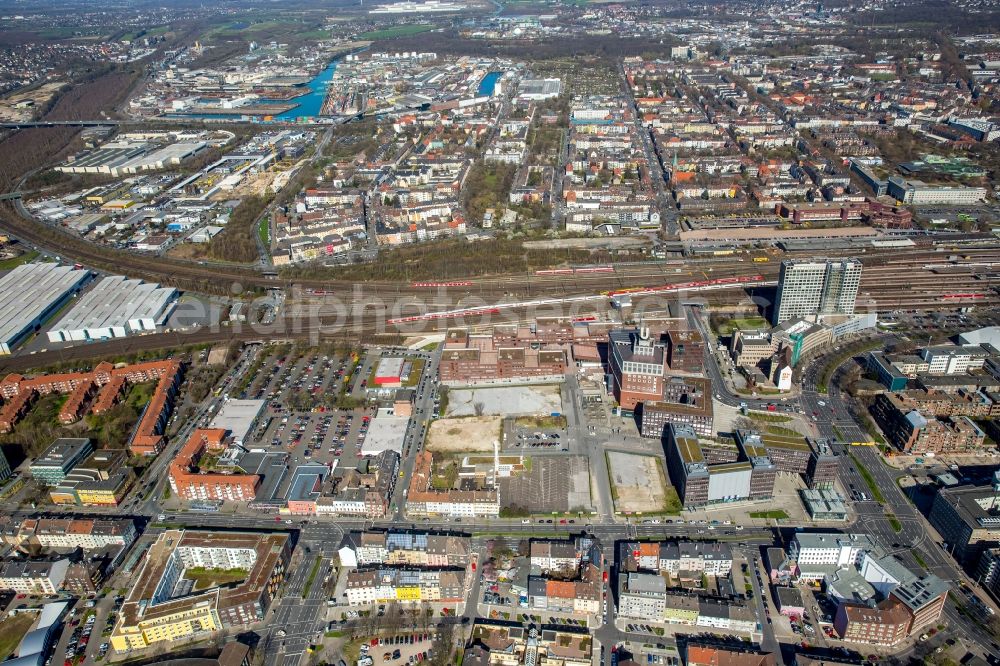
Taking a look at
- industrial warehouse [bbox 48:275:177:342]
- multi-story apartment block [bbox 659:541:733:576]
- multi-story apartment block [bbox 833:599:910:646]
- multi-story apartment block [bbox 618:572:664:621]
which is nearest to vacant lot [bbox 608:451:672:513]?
multi-story apartment block [bbox 659:541:733:576]

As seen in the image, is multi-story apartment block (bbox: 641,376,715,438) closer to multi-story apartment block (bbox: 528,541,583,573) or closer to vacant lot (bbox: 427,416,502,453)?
vacant lot (bbox: 427,416,502,453)

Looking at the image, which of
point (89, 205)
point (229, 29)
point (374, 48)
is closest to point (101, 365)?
point (89, 205)

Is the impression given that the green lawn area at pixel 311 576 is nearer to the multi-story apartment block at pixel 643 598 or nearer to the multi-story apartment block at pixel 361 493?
the multi-story apartment block at pixel 361 493

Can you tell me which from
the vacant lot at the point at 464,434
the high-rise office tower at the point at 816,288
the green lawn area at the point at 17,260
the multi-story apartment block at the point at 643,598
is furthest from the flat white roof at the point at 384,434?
the green lawn area at the point at 17,260

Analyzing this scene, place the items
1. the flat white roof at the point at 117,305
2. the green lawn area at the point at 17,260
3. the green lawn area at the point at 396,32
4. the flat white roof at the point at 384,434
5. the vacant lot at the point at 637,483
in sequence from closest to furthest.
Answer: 1. the vacant lot at the point at 637,483
2. the flat white roof at the point at 384,434
3. the flat white roof at the point at 117,305
4. the green lawn area at the point at 17,260
5. the green lawn area at the point at 396,32

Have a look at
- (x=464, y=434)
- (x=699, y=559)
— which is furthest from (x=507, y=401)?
(x=699, y=559)

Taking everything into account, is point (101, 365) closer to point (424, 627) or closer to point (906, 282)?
point (424, 627)
